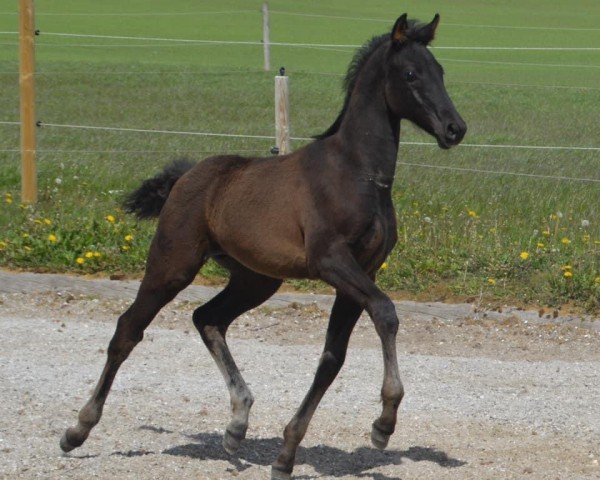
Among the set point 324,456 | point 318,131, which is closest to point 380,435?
point 324,456

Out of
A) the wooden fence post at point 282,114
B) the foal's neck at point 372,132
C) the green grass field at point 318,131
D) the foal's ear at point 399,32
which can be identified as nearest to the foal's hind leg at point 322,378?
the foal's neck at point 372,132

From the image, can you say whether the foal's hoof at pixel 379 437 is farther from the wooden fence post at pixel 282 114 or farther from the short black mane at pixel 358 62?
the wooden fence post at pixel 282 114

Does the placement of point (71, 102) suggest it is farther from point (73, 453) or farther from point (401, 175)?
point (73, 453)

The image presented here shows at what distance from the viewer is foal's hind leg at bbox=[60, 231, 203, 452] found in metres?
5.95

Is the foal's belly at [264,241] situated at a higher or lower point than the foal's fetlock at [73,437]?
higher

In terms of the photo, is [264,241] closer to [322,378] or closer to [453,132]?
[322,378]

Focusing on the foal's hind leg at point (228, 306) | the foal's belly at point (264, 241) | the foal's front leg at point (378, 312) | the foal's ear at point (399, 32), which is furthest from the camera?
the foal's hind leg at point (228, 306)

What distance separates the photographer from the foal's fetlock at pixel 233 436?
5.88 meters

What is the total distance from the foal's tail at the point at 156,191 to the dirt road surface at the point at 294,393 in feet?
3.53

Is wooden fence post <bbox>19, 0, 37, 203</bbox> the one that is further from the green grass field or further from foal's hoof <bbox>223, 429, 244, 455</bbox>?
foal's hoof <bbox>223, 429, 244, 455</bbox>

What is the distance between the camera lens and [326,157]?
567 centimetres

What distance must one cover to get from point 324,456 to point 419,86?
6.13 feet

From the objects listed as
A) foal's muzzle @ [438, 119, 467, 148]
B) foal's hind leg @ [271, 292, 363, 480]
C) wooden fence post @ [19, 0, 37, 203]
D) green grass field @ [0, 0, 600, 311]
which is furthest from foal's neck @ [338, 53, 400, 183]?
wooden fence post @ [19, 0, 37, 203]

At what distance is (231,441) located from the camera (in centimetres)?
588
